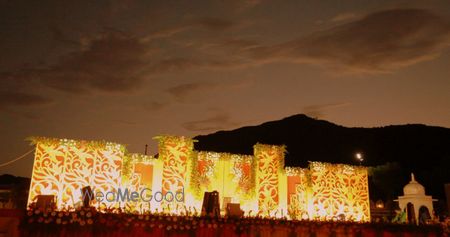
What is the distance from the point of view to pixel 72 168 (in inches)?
481

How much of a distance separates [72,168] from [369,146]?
132ft

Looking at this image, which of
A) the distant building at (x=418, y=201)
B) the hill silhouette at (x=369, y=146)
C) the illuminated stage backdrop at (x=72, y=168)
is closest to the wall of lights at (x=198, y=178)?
the illuminated stage backdrop at (x=72, y=168)

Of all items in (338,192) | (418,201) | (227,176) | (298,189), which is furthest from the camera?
(418,201)

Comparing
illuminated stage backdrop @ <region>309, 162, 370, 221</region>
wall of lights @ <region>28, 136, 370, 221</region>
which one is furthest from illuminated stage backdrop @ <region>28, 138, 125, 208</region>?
illuminated stage backdrop @ <region>309, 162, 370, 221</region>

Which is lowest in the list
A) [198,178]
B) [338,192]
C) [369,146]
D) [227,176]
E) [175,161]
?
[338,192]

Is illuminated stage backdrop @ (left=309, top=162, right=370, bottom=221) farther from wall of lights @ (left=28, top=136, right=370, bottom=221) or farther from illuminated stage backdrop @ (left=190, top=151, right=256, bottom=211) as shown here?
illuminated stage backdrop @ (left=190, top=151, right=256, bottom=211)

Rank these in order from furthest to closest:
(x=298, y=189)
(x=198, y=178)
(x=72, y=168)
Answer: (x=298, y=189)
(x=198, y=178)
(x=72, y=168)

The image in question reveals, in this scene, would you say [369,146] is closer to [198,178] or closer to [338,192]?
[338,192]

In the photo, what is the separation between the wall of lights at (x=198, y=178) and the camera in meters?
12.0

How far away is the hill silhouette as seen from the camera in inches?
1211

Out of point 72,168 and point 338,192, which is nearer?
point 72,168

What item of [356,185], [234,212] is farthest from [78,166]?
[356,185]

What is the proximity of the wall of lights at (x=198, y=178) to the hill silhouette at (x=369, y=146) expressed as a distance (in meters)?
16.9

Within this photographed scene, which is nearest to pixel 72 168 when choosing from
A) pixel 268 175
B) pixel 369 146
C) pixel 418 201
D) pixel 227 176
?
pixel 227 176
